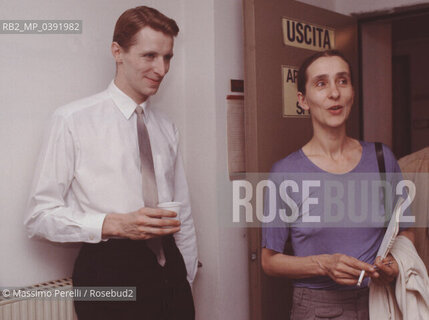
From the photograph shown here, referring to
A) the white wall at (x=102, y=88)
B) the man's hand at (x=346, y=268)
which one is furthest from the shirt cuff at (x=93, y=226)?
the man's hand at (x=346, y=268)

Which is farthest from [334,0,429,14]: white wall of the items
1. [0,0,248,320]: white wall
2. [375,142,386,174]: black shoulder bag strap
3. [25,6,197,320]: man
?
[25,6,197,320]: man

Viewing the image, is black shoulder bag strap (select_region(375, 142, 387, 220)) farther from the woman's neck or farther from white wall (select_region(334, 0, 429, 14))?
white wall (select_region(334, 0, 429, 14))

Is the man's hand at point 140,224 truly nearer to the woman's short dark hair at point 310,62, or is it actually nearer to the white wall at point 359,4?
the woman's short dark hair at point 310,62

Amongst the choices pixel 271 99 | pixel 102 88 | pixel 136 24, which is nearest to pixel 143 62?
pixel 136 24

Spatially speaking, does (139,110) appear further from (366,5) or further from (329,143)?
(366,5)

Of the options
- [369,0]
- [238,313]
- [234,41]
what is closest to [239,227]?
[238,313]

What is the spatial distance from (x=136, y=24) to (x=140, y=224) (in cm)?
67

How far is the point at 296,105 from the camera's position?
93.0 inches

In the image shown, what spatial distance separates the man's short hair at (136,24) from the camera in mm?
1576

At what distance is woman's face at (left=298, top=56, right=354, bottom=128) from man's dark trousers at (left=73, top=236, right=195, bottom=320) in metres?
0.74

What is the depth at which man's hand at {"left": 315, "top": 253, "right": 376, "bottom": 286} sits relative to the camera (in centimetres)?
132

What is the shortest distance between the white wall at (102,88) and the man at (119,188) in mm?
189

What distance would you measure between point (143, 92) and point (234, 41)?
31.6 inches

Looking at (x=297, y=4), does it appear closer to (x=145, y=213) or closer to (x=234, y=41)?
(x=234, y=41)
